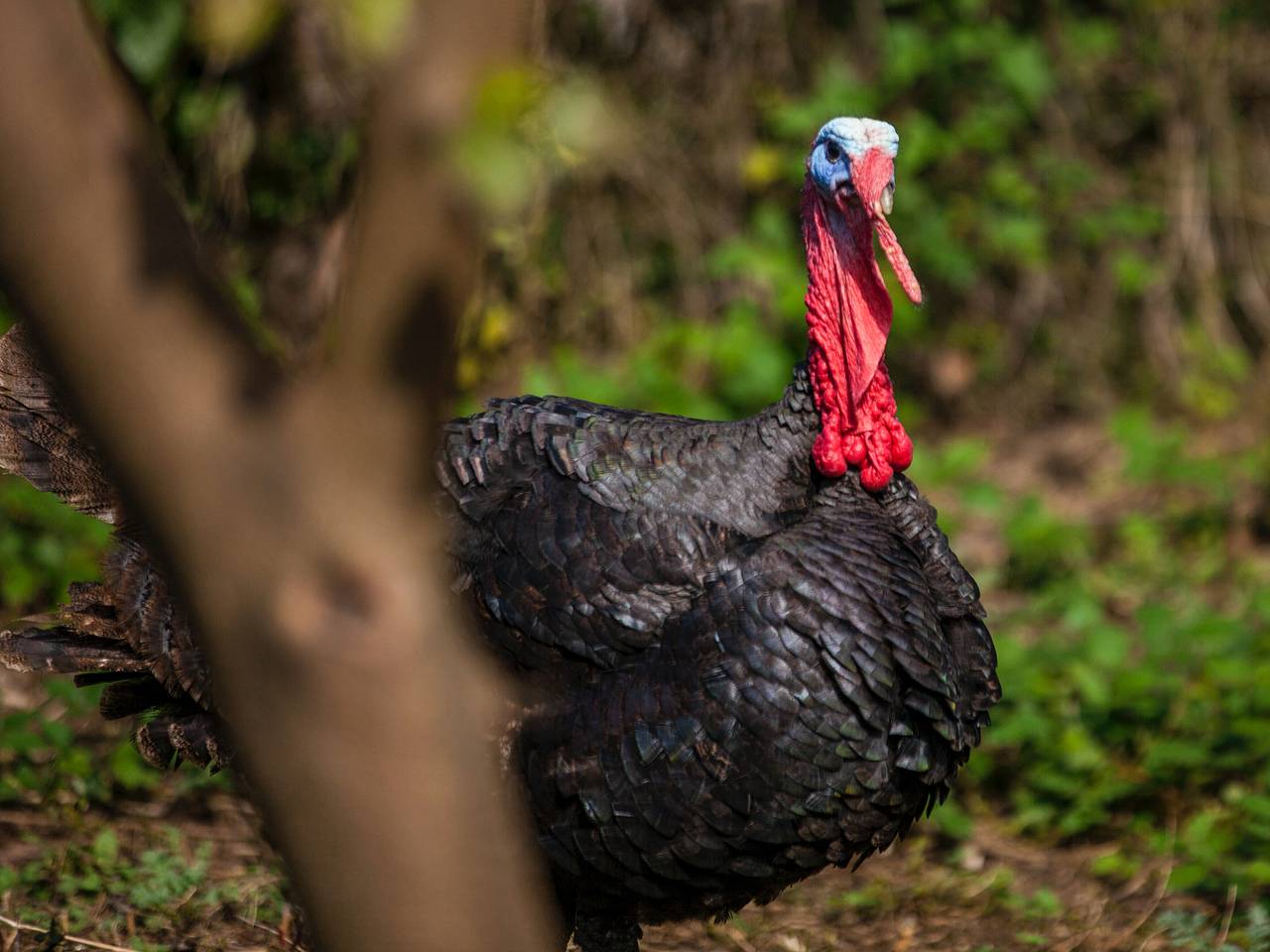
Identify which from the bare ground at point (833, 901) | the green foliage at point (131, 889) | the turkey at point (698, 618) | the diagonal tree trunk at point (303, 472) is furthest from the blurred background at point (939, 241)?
the diagonal tree trunk at point (303, 472)

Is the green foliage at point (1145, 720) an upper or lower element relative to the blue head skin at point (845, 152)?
lower

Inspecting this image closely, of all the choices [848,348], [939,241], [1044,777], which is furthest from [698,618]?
[939,241]

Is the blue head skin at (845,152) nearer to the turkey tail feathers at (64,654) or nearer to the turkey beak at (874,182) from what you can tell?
the turkey beak at (874,182)

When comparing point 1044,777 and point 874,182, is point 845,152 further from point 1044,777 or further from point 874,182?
point 1044,777

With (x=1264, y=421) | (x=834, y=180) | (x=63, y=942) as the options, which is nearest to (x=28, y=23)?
(x=834, y=180)

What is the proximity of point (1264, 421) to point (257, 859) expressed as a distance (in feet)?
17.8

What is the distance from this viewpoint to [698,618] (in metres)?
3.06

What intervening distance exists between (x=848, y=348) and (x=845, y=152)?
461 millimetres

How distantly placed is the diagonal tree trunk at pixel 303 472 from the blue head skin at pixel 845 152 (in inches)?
89.4

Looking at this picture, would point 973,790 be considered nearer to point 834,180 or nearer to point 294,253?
point 834,180

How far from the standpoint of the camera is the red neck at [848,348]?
337 centimetres

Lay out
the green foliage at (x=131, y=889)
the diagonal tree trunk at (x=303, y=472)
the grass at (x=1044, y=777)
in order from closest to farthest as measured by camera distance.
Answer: the diagonal tree trunk at (x=303, y=472) < the green foliage at (x=131, y=889) < the grass at (x=1044, y=777)

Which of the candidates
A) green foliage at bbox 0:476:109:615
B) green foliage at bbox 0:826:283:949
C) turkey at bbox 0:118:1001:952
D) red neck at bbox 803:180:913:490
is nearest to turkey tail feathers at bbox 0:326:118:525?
turkey at bbox 0:118:1001:952

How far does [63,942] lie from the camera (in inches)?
146
